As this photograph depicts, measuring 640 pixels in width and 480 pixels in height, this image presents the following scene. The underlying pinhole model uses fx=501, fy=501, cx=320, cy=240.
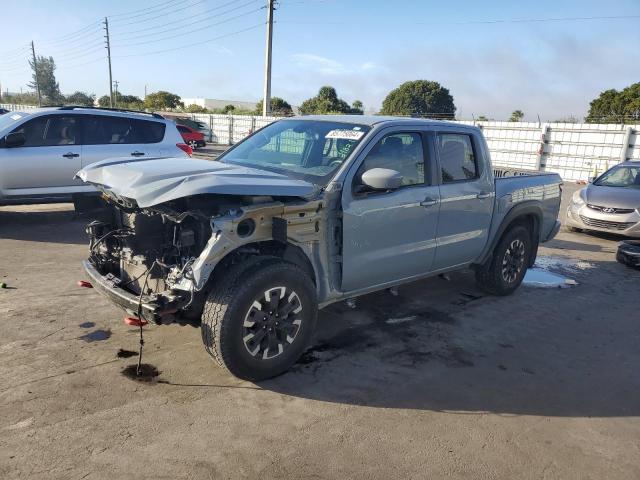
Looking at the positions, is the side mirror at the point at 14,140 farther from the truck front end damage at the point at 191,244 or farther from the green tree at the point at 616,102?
the green tree at the point at 616,102

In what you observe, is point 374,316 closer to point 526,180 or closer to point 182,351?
point 182,351

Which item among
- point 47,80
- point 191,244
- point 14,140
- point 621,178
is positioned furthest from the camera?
point 47,80

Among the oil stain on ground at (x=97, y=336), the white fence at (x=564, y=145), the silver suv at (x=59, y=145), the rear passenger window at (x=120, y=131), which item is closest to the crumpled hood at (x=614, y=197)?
the silver suv at (x=59, y=145)

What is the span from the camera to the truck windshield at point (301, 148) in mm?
4180

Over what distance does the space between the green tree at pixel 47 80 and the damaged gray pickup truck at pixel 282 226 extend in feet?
284

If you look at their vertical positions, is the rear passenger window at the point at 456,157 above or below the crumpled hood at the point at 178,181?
above

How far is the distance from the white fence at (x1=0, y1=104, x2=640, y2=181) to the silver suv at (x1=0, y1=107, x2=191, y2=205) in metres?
15.5

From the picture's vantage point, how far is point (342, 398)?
141 inches

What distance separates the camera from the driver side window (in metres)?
4.25

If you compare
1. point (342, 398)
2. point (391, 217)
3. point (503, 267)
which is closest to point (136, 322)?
point (342, 398)

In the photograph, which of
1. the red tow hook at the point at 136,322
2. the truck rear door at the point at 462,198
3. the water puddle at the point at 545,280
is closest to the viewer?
the red tow hook at the point at 136,322

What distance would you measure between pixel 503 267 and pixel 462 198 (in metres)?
1.32

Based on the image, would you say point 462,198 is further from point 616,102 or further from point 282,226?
point 616,102

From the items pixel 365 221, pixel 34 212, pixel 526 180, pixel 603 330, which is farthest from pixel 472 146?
pixel 34 212
